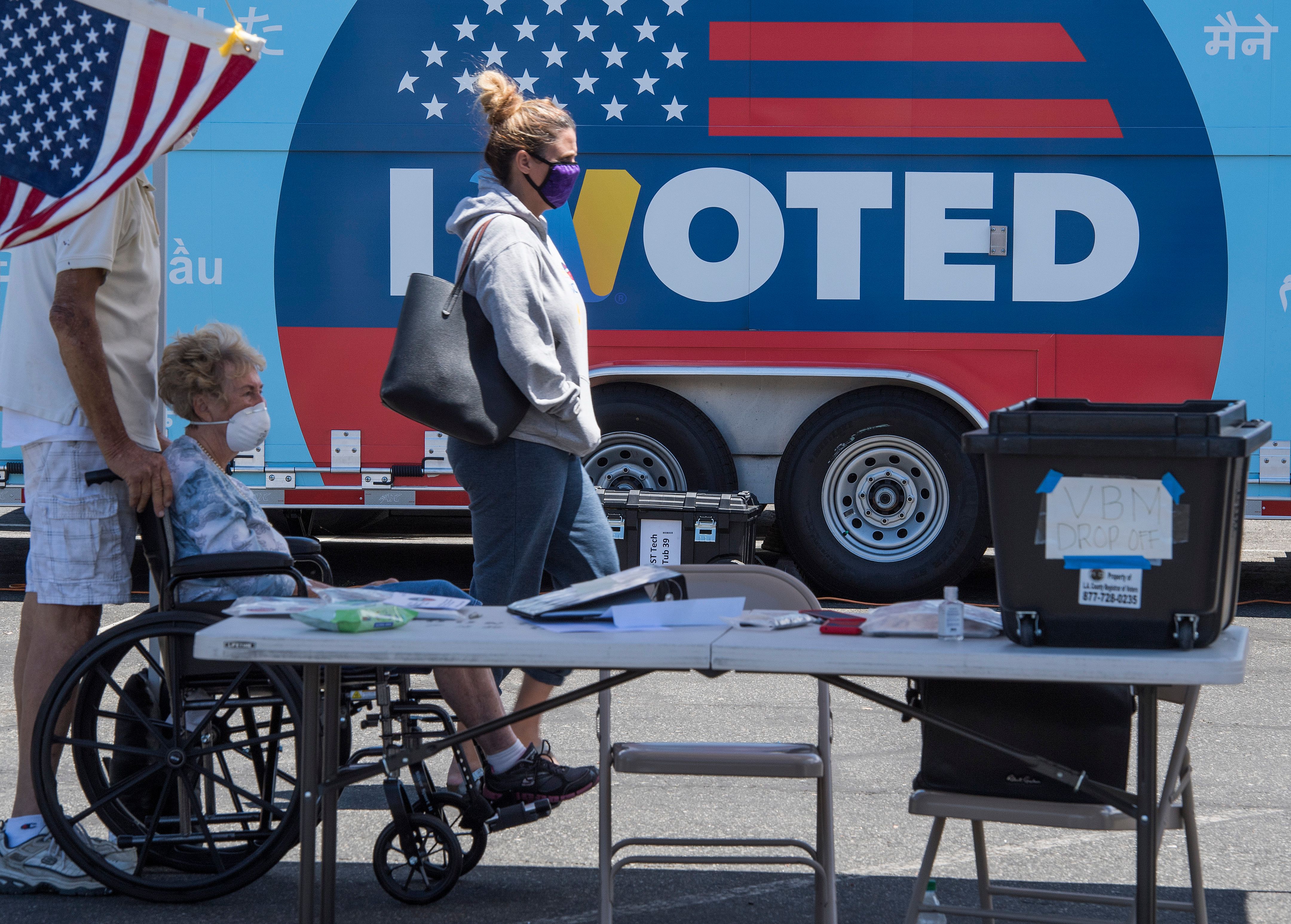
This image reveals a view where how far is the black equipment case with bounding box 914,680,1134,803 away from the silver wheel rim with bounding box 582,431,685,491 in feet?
15.3

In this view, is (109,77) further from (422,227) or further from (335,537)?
(335,537)

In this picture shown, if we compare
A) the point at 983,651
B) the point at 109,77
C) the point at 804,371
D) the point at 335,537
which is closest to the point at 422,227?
the point at 804,371

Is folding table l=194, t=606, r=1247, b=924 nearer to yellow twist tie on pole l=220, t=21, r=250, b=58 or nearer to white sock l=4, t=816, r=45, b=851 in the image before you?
white sock l=4, t=816, r=45, b=851

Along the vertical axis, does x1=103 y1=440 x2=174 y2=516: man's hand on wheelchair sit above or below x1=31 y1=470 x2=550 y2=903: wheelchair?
above

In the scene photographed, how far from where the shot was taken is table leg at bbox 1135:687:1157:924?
2324 millimetres

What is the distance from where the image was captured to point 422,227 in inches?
282

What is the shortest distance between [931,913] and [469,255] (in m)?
1.95

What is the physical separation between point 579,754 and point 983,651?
97.9 inches

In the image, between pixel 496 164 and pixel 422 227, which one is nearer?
pixel 496 164

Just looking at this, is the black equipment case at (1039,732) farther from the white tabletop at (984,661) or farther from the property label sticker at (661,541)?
the property label sticker at (661,541)

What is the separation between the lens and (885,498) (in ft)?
23.9

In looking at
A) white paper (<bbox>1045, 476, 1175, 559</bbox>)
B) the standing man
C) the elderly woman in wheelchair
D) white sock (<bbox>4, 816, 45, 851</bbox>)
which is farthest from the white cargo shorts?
white paper (<bbox>1045, 476, 1175, 559</bbox>)

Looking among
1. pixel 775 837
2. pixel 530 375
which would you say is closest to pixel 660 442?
pixel 775 837

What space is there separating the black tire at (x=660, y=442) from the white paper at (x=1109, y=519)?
16.0 ft
